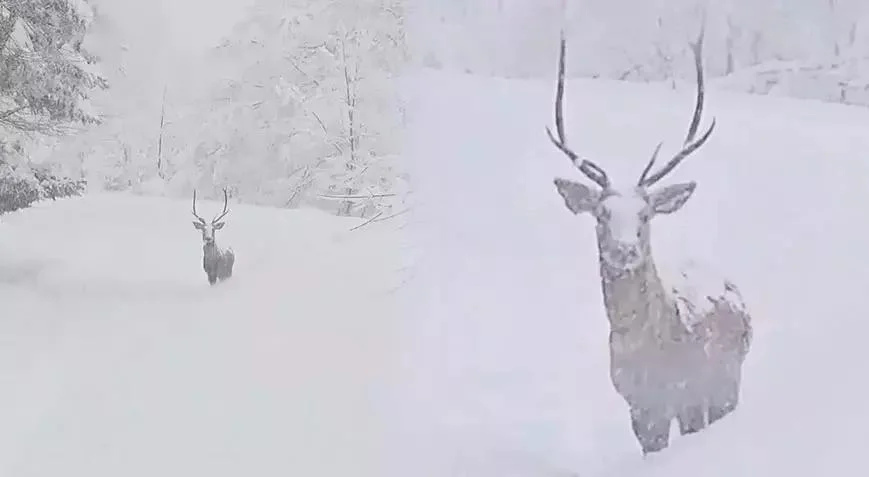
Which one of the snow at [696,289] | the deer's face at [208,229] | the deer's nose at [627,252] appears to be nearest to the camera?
the deer's nose at [627,252]

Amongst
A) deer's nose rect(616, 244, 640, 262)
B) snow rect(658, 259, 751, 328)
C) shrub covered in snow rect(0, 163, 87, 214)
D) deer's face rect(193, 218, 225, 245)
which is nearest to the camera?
deer's nose rect(616, 244, 640, 262)

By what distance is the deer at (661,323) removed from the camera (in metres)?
0.98

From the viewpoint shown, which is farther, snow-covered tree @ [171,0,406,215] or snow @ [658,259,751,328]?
snow-covered tree @ [171,0,406,215]

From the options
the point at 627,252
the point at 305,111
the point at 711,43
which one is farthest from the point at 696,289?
the point at 305,111

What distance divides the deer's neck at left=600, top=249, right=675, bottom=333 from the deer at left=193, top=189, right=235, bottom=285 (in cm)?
79

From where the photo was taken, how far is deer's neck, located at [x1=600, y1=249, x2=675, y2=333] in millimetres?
979

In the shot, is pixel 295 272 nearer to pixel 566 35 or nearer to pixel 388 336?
pixel 388 336

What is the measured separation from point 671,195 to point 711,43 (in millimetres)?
291

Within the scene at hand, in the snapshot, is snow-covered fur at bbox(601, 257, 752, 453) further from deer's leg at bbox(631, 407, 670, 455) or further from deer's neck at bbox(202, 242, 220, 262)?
deer's neck at bbox(202, 242, 220, 262)

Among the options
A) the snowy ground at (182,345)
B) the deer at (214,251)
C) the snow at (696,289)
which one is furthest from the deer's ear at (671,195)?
the deer at (214,251)

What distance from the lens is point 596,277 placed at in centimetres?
110

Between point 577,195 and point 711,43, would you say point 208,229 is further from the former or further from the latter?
point 711,43

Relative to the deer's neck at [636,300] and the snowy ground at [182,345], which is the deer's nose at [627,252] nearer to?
the deer's neck at [636,300]

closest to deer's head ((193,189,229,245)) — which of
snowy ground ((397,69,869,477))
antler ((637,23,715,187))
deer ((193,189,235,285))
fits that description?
deer ((193,189,235,285))
